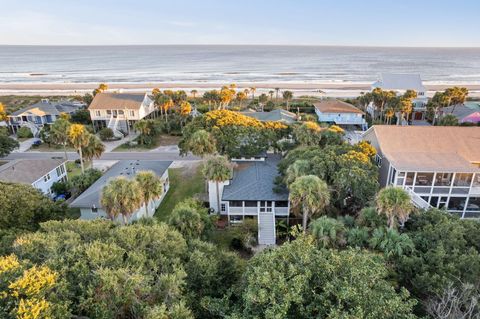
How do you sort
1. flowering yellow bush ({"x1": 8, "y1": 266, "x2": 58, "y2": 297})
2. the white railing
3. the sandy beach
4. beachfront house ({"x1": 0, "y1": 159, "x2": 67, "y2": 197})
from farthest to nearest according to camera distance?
1. the sandy beach
2. beachfront house ({"x1": 0, "y1": 159, "x2": 67, "y2": 197})
3. the white railing
4. flowering yellow bush ({"x1": 8, "y1": 266, "x2": 58, "y2": 297})

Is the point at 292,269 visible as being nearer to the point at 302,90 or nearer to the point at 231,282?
the point at 231,282

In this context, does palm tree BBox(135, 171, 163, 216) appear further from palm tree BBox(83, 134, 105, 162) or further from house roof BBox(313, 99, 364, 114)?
house roof BBox(313, 99, 364, 114)

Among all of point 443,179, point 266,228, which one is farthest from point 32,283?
point 443,179

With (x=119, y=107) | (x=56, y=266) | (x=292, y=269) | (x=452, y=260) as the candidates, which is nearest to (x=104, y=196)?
(x=56, y=266)

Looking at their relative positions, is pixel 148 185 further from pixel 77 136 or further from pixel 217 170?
pixel 77 136

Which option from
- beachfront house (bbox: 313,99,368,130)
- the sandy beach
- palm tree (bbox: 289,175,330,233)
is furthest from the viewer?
the sandy beach

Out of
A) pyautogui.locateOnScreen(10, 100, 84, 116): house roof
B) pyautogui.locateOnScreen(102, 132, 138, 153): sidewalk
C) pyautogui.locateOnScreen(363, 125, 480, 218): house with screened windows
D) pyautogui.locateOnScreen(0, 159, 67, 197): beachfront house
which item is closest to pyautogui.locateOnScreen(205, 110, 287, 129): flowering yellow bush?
pyautogui.locateOnScreen(363, 125, 480, 218): house with screened windows

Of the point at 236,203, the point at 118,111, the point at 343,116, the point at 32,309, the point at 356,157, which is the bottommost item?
the point at 236,203
